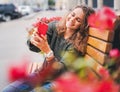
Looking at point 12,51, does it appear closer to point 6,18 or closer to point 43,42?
point 43,42

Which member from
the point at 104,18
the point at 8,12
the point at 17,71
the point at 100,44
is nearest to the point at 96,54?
the point at 100,44

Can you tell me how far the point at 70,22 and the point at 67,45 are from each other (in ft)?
0.71

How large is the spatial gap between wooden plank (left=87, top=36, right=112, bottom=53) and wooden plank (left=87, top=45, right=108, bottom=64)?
3 cm

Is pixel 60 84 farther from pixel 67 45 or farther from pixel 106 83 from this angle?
pixel 67 45

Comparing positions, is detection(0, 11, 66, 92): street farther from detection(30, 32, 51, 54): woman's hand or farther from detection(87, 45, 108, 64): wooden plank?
detection(87, 45, 108, 64): wooden plank

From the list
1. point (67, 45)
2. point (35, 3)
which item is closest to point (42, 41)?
point (67, 45)

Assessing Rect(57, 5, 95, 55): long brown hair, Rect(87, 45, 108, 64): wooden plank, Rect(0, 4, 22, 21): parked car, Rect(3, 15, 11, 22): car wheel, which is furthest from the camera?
Rect(0, 4, 22, 21): parked car

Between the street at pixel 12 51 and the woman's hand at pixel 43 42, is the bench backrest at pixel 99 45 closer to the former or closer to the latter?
the woman's hand at pixel 43 42

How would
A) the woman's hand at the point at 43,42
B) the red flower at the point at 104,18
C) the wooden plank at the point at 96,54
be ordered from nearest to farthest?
the red flower at the point at 104,18, the wooden plank at the point at 96,54, the woman's hand at the point at 43,42

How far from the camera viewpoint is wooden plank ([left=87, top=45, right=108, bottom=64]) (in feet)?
8.55

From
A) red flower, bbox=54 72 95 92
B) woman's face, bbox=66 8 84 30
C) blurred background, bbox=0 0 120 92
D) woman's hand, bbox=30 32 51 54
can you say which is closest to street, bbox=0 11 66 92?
blurred background, bbox=0 0 120 92

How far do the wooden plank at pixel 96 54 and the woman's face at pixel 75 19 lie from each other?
19cm

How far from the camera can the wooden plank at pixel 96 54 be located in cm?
261

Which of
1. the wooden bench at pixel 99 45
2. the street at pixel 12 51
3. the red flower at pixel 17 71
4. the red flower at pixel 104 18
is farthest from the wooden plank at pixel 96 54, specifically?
the red flower at pixel 17 71
